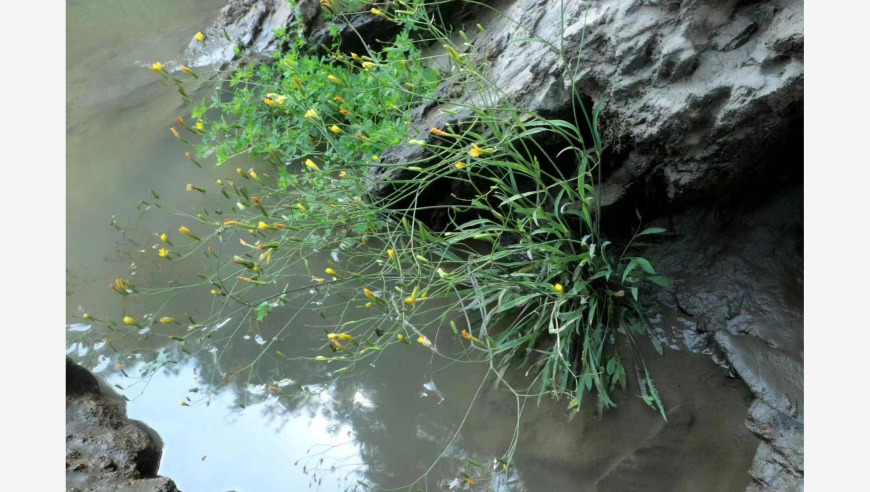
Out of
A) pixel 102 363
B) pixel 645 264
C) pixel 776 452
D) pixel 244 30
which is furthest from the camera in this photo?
pixel 244 30

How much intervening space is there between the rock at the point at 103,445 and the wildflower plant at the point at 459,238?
479 millimetres

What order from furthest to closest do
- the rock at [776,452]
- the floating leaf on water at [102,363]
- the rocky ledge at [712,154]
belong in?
the floating leaf on water at [102,363] → the rocky ledge at [712,154] → the rock at [776,452]

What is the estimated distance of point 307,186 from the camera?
417 centimetres

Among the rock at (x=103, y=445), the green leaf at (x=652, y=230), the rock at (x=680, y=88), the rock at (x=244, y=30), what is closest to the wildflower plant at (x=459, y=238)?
the green leaf at (x=652, y=230)

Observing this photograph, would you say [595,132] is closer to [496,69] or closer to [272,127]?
[496,69]

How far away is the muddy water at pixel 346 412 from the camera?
278cm

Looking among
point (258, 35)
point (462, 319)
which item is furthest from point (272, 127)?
point (462, 319)

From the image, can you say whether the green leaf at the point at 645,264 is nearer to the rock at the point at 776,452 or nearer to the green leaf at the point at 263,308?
the rock at the point at 776,452

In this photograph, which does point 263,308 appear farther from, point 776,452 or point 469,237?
point 776,452

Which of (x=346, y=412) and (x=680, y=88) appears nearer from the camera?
(x=680, y=88)

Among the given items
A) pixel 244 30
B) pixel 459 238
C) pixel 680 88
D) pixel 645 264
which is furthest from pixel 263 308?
pixel 244 30

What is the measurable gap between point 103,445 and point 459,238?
5.67 ft

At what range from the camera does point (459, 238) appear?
304 centimetres

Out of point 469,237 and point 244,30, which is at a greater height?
point 244,30
